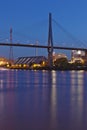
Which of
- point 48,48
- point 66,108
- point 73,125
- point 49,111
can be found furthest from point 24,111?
point 48,48

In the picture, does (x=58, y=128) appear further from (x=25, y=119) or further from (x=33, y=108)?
(x=33, y=108)

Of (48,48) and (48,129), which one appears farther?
(48,48)

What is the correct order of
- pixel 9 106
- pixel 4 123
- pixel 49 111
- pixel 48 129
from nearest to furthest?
pixel 48 129, pixel 4 123, pixel 49 111, pixel 9 106

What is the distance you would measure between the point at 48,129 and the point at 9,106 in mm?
3436

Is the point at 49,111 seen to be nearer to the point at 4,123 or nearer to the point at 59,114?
the point at 59,114

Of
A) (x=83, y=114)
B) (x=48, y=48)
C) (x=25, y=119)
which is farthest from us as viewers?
(x=48, y=48)

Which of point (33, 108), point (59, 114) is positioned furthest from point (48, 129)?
point (33, 108)

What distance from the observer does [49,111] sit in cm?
920

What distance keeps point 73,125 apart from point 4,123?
128 centimetres

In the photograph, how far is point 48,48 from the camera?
172 feet

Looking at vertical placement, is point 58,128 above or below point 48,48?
below

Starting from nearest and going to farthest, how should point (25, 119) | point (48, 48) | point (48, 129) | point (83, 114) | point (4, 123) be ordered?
point (48, 129) → point (4, 123) → point (25, 119) → point (83, 114) → point (48, 48)

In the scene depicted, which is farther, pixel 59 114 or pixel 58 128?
pixel 59 114

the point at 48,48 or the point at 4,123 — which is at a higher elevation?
the point at 48,48
